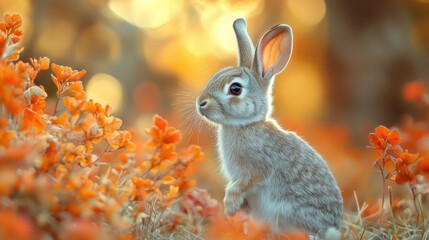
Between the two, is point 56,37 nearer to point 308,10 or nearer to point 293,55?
point 293,55

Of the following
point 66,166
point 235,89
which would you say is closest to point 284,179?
point 235,89

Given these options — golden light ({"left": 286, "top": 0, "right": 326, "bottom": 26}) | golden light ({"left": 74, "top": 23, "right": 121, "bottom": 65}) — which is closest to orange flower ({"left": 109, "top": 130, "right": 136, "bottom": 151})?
golden light ({"left": 74, "top": 23, "right": 121, "bottom": 65})

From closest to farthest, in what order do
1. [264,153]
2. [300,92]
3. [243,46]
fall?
1. [264,153]
2. [243,46]
3. [300,92]

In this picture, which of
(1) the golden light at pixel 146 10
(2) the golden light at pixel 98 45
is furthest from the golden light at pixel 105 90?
(1) the golden light at pixel 146 10

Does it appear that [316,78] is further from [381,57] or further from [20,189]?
[20,189]

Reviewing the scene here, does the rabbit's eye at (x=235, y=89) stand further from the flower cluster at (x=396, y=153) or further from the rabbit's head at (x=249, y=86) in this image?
the flower cluster at (x=396, y=153)

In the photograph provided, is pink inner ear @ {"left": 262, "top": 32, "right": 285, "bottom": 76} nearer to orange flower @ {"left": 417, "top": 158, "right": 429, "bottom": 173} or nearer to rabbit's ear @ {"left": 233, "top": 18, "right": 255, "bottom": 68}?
rabbit's ear @ {"left": 233, "top": 18, "right": 255, "bottom": 68}

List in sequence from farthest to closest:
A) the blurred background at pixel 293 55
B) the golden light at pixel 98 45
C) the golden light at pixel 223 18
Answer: the golden light at pixel 98 45 < the blurred background at pixel 293 55 < the golden light at pixel 223 18
